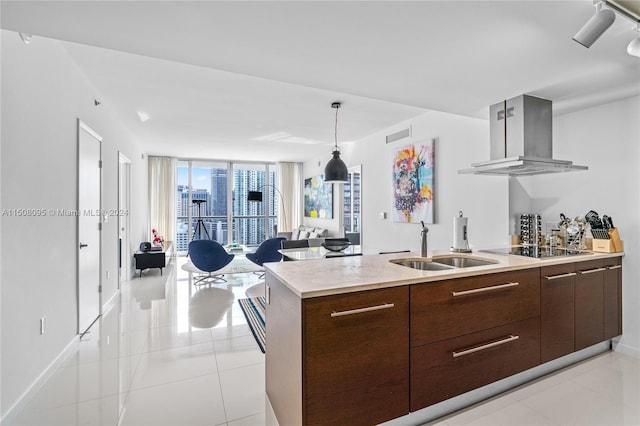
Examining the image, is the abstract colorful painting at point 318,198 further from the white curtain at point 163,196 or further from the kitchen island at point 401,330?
the kitchen island at point 401,330

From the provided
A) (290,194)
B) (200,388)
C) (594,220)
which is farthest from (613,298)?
(290,194)

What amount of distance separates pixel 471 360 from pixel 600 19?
1861mm

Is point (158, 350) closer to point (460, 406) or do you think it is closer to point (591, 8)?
point (460, 406)

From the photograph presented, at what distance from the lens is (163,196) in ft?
27.4

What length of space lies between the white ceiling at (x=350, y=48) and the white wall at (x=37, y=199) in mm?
386

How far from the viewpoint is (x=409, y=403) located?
174cm

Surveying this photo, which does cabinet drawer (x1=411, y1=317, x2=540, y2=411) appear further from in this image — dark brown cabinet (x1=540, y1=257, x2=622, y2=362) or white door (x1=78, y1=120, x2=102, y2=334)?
white door (x1=78, y1=120, x2=102, y2=334)

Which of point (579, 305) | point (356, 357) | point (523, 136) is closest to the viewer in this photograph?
point (356, 357)

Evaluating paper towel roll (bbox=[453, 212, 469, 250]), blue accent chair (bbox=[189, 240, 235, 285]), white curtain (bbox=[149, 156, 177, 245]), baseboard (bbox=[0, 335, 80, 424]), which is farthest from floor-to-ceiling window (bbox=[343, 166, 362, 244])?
baseboard (bbox=[0, 335, 80, 424])

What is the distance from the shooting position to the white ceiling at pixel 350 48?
1.58m

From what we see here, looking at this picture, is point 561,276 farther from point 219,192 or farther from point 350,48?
point 219,192

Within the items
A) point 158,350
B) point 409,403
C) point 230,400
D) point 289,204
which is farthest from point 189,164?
point 409,403

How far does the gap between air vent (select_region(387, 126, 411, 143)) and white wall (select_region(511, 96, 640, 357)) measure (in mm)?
1776

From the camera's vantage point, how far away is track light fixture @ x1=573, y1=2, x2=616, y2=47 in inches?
55.1
